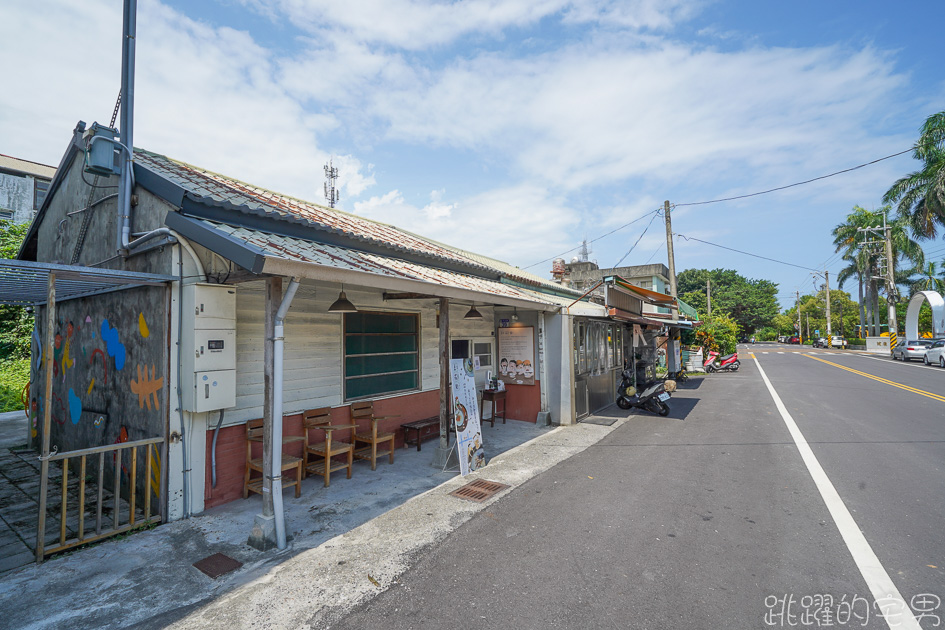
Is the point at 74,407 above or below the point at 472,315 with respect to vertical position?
below

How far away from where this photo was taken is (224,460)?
5141mm

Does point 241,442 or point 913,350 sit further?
point 913,350

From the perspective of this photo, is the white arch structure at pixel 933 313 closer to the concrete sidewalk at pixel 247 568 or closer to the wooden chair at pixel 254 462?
the concrete sidewalk at pixel 247 568

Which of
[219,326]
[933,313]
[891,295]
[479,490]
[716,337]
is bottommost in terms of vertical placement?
[479,490]

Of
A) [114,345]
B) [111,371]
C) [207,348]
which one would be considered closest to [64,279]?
[207,348]

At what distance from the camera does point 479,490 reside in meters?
5.60

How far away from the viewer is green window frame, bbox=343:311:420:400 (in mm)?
6898

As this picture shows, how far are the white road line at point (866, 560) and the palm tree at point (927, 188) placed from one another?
1273 inches

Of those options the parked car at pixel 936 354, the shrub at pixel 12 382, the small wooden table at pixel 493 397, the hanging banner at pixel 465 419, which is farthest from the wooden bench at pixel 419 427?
the parked car at pixel 936 354

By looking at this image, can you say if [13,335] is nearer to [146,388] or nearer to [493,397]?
[146,388]

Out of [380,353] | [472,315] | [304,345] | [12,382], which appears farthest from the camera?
[12,382]

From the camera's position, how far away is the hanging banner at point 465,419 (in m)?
6.21

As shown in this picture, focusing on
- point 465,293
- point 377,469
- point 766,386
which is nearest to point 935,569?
point 465,293

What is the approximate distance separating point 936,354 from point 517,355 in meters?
25.8
